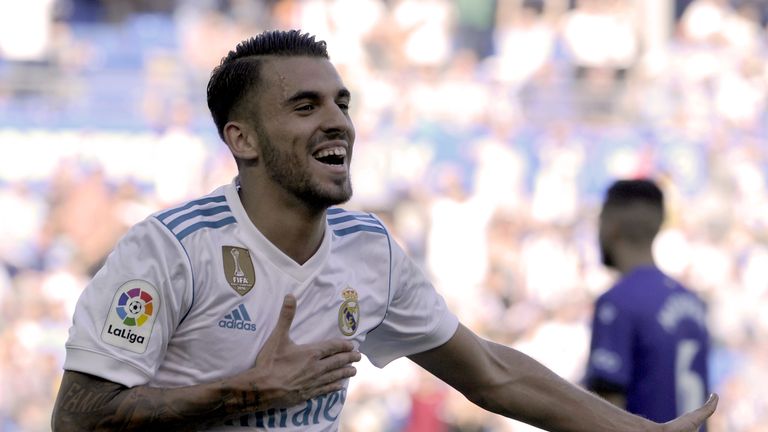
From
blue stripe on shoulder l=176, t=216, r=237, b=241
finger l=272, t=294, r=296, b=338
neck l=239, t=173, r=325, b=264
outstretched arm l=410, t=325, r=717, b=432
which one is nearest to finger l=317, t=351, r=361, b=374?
finger l=272, t=294, r=296, b=338

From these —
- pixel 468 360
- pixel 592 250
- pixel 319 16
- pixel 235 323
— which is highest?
pixel 319 16

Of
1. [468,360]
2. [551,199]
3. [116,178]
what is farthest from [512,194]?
[468,360]

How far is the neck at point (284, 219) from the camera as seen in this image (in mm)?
3252

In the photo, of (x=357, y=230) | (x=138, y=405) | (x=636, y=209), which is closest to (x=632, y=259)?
(x=636, y=209)

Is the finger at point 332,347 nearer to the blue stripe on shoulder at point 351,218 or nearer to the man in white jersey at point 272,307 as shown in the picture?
the man in white jersey at point 272,307

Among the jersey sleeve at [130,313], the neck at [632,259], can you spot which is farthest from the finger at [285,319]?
the neck at [632,259]

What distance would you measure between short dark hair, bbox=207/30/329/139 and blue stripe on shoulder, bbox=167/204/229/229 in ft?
0.87

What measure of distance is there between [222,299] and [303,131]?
20.1 inches

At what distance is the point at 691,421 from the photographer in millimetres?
3543

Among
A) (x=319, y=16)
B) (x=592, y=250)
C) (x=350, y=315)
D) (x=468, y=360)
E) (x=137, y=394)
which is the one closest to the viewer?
(x=137, y=394)

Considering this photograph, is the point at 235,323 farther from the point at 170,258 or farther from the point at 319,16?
the point at 319,16

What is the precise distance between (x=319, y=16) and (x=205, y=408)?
12.2m

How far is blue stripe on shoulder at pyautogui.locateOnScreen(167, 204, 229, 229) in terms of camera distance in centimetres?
305

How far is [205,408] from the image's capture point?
290 cm
